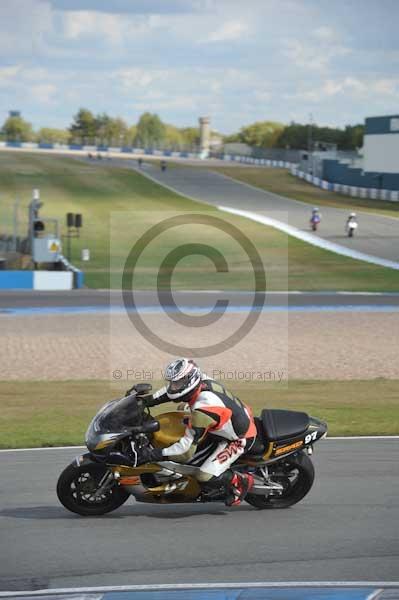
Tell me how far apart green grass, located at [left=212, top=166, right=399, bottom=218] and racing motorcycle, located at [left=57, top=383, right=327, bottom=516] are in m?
59.5

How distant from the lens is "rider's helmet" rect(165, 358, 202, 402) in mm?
9070

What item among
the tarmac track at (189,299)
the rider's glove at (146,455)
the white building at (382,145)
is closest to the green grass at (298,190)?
the white building at (382,145)

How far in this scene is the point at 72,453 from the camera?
12.6 m

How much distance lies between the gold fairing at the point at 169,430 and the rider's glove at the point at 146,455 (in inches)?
5.5

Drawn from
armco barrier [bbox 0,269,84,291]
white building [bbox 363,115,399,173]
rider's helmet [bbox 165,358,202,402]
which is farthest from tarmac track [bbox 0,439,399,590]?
white building [bbox 363,115,399,173]

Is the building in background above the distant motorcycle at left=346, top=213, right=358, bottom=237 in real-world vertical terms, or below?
above

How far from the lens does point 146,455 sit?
30.2 feet

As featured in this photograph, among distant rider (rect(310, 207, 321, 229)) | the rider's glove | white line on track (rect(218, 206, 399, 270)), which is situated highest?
the rider's glove

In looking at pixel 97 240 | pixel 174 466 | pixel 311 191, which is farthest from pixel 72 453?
pixel 311 191

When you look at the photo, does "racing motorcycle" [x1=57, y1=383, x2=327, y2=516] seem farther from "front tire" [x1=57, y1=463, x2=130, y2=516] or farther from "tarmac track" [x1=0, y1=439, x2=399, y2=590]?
"tarmac track" [x1=0, y1=439, x2=399, y2=590]

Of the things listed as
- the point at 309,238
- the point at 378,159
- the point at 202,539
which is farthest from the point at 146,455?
the point at 378,159

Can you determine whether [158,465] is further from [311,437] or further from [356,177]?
[356,177]

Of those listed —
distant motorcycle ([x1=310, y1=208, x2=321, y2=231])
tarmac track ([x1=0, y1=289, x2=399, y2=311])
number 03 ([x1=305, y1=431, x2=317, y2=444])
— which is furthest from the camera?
distant motorcycle ([x1=310, y1=208, x2=321, y2=231])

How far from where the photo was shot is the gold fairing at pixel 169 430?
368 inches
